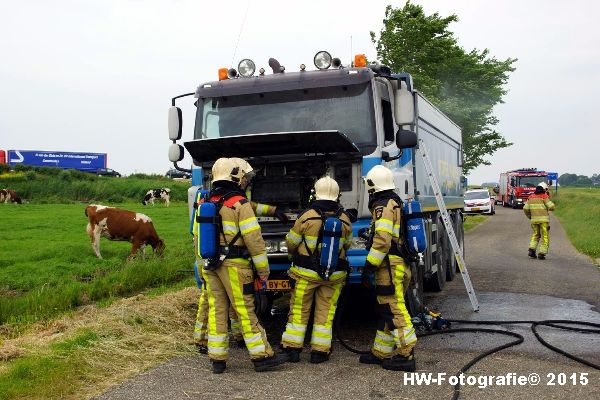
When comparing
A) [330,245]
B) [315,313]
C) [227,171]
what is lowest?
[315,313]

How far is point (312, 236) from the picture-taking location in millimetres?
6223

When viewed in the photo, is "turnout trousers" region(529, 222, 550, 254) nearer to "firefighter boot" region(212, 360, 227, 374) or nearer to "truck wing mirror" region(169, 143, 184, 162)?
"truck wing mirror" region(169, 143, 184, 162)

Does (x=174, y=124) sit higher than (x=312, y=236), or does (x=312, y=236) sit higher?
(x=174, y=124)

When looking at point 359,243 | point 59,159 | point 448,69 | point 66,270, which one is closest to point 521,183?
point 448,69

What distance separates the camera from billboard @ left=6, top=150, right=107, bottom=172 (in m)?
67.7

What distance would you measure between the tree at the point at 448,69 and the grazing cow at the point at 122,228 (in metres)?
15.4

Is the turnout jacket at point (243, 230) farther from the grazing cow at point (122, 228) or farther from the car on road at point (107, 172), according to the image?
the car on road at point (107, 172)

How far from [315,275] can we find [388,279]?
70cm

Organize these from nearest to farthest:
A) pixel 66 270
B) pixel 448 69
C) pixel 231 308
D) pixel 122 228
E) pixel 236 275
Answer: pixel 236 275
pixel 231 308
pixel 66 270
pixel 122 228
pixel 448 69

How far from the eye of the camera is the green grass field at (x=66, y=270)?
1004 centimetres

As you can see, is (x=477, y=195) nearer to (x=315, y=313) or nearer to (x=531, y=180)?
(x=531, y=180)

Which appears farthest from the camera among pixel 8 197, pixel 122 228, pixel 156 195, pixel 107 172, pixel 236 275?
pixel 107 172

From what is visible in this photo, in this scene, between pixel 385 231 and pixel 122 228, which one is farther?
pixel 122 228

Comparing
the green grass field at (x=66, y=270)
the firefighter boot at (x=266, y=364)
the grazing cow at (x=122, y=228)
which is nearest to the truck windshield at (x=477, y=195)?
the green grass field at (x=66, y=270)
